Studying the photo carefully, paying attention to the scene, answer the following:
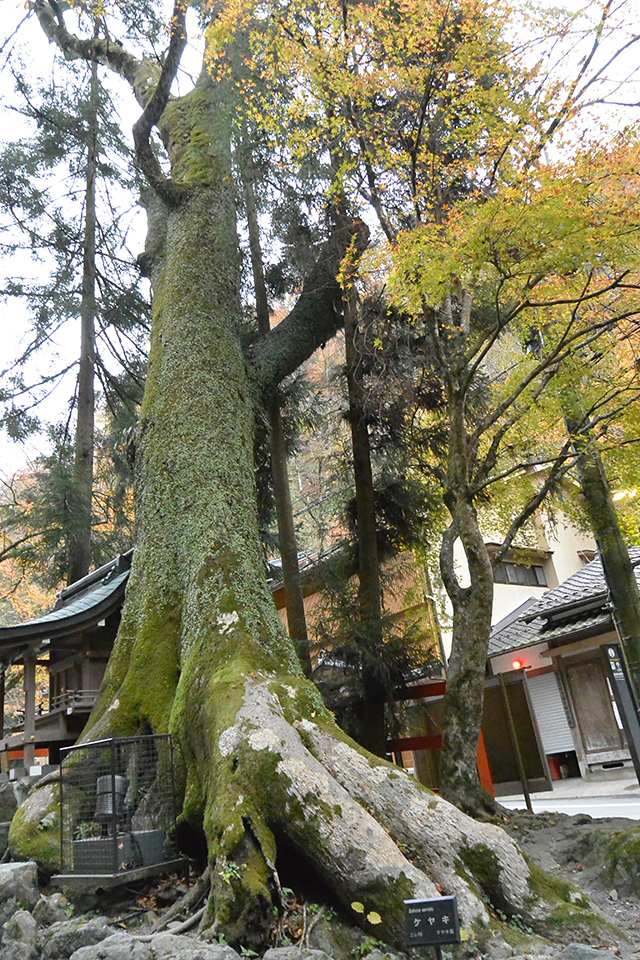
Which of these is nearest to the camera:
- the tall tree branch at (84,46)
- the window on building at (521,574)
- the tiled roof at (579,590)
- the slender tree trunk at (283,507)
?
the slender tree trunk at (283,507)

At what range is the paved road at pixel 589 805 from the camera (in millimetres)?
10302

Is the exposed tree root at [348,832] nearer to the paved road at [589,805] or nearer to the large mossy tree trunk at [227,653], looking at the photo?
the large mossy tree trunk at [227,653]

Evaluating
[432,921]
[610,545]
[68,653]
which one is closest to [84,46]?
[68,653]

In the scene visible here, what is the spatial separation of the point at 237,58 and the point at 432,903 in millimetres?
10386

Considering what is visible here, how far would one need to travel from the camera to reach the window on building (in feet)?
59.1

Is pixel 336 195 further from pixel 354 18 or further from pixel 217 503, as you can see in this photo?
pixel 217 503

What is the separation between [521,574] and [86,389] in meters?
12.2

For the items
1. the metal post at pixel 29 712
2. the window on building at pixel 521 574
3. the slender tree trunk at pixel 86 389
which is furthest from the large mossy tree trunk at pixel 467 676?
the window on building at pixel 521 574

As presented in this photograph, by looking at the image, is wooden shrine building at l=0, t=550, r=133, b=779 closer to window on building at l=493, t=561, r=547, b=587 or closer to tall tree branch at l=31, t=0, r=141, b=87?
tall tree branch at l=31, t=0, r=141, b=87

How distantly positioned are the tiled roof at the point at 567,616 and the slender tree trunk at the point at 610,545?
169 inches

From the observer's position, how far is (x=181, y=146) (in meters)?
10.4

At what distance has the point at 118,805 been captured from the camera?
17.3 ft

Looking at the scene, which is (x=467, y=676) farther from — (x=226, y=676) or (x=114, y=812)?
(x=114, y=812)

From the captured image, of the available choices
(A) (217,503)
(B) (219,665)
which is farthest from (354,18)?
(B) (219,665)
